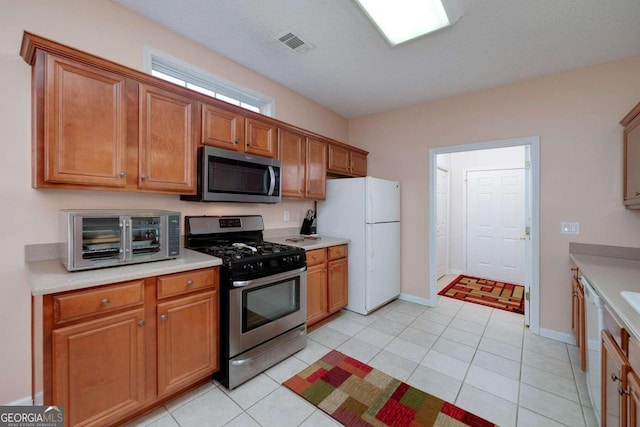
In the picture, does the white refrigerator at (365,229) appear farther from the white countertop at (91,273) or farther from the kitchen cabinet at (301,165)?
the white countertop at (91,273)

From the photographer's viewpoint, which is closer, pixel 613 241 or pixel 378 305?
pixel 613 241

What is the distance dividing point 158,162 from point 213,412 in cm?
173

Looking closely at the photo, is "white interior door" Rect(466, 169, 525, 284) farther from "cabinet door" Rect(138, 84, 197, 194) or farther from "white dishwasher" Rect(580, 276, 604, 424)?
"cabinet door" Rect(138, 84, 197, 194)

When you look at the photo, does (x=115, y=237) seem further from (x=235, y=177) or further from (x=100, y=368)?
(x=235, y=177)

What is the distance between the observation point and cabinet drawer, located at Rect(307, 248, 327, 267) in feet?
8.91

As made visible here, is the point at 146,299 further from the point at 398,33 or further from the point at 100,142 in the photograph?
the point at 398,33

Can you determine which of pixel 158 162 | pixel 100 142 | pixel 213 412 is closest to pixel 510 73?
pixel 158 162

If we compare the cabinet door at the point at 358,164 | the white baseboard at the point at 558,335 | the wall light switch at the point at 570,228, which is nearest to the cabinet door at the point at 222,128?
the cabinet door at the point at 358,164

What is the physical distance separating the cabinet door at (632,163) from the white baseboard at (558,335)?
139 cm

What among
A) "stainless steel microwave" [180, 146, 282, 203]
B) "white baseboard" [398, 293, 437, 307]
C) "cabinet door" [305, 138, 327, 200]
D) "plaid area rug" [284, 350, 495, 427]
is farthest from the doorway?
"stainless steel microwave" [180, 146, 282, 203]

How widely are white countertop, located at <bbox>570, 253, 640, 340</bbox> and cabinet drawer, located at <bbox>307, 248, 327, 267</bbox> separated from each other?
205 centimetres

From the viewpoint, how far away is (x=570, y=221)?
272cm

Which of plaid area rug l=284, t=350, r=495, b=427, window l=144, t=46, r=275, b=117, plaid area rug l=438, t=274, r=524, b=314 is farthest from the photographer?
plaid area rug l=438, t=274, r=524, b=314

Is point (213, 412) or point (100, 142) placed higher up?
point (100, 142)
